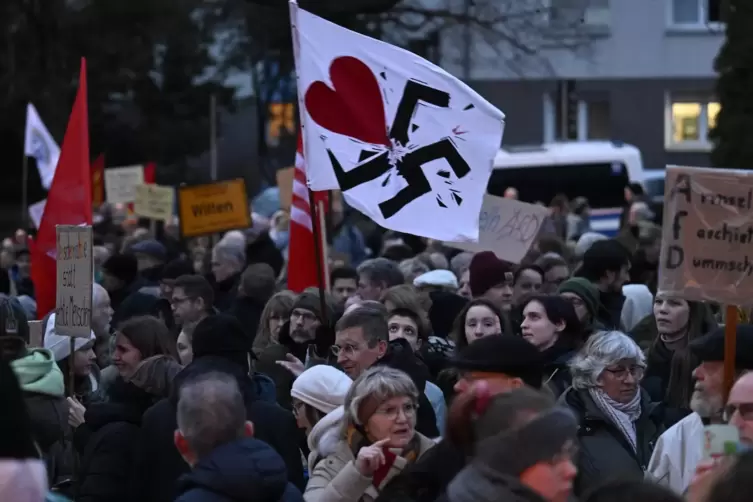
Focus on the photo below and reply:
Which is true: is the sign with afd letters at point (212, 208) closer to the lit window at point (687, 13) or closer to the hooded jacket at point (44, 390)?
the hooded jacket at point (44, 390)

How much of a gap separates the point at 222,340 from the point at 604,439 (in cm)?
157

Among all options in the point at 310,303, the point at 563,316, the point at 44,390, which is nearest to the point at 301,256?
the point at 310,303

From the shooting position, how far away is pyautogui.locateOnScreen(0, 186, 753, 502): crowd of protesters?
430 centimetres

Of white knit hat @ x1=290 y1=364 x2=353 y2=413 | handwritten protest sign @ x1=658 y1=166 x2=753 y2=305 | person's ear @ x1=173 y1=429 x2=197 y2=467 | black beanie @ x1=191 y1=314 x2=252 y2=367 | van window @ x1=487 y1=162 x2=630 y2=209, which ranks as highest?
handwritten protest sign @ x1=658 y1=166 x2=753 y2=305

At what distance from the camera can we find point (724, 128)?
2378 cm

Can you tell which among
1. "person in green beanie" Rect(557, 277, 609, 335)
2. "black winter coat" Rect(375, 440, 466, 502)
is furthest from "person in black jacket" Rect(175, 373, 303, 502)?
"person in green beanie" Rect(557, 277, 609, 335)

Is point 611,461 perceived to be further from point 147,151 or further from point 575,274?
point 147,151

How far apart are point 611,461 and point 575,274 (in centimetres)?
521

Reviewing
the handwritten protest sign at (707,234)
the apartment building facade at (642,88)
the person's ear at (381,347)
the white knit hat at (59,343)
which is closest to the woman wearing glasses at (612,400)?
the handwritten protest sign at (707,234)

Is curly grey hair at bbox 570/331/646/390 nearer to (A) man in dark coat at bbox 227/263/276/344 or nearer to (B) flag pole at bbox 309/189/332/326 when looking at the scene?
(B) flag pole at bbox 309/189/332/326

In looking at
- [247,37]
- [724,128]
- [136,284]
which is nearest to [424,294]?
[136,284]

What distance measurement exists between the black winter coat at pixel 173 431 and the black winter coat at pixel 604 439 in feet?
3.56

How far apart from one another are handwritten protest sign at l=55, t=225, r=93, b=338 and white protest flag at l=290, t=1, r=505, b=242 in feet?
3.89

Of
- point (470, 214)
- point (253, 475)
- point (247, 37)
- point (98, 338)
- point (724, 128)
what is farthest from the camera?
point (247, 37)
